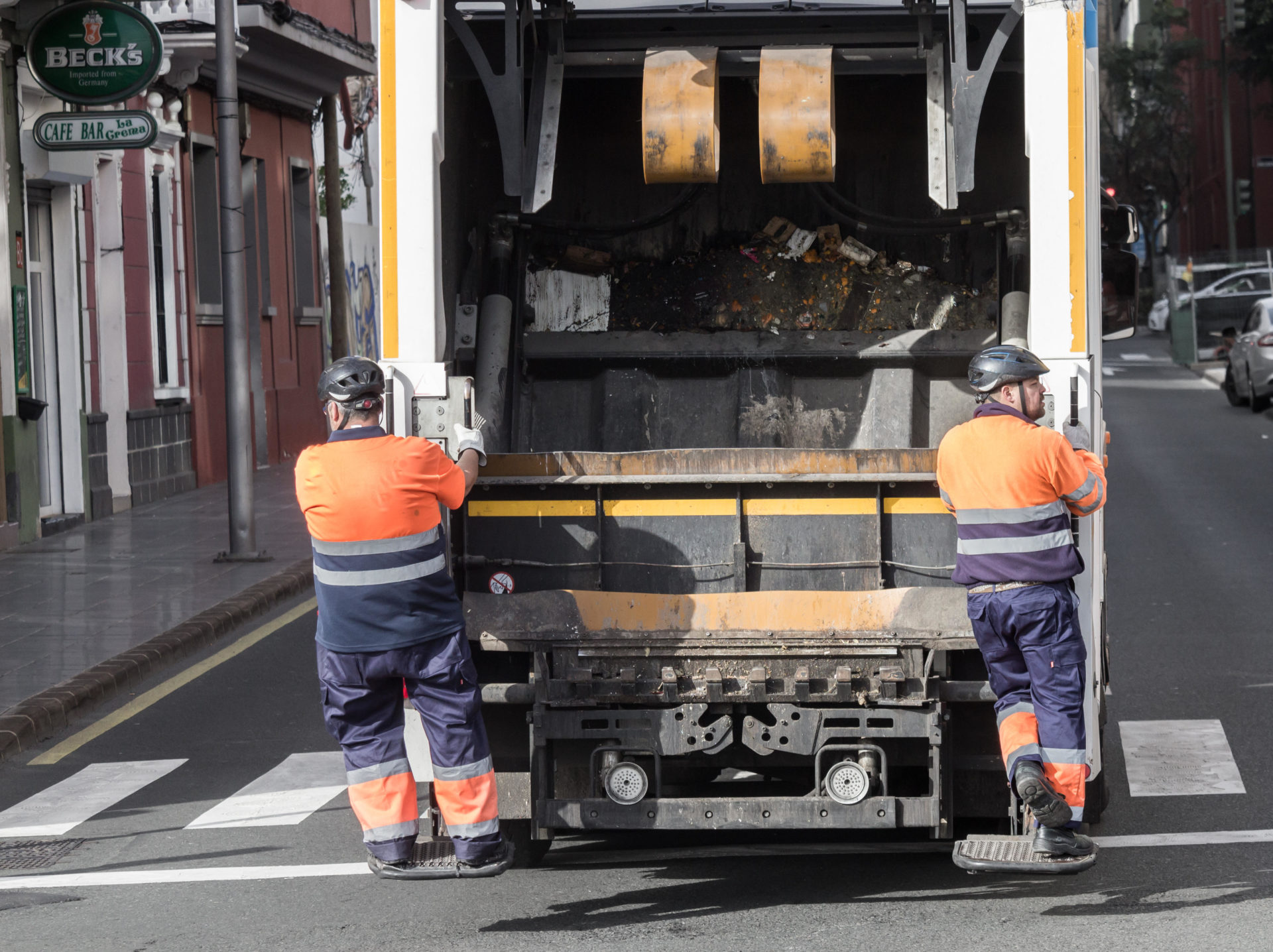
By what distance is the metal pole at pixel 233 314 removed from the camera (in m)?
13.1

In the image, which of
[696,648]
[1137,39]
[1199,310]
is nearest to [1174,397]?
[1199,310]

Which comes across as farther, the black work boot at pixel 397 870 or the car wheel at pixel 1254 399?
the car wheel at pixel 1254 399

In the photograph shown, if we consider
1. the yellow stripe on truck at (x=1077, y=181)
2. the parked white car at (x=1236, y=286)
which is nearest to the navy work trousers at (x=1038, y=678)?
the yellow stripe on truck at (x=1077, y=181)

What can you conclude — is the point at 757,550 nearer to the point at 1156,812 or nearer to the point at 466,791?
the point at 466,791

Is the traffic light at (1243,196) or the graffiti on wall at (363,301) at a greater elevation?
the traffic light at (1243,196)

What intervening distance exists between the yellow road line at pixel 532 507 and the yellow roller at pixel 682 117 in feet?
4.18

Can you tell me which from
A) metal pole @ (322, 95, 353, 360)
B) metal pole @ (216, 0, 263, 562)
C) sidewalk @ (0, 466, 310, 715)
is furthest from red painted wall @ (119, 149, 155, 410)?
metal pole @ (216, 0, 263, 562)

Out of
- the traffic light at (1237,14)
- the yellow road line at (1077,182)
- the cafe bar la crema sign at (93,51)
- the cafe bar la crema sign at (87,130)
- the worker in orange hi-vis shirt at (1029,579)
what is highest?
the traffic light at (1237,14)

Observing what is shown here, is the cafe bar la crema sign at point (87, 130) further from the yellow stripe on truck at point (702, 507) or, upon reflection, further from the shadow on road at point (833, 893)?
the shadow on road at point (833, 893)

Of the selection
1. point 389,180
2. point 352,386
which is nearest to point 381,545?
point 352,386

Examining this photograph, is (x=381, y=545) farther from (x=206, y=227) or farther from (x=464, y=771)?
(x=206, y=227)

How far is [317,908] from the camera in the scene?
18.5ft

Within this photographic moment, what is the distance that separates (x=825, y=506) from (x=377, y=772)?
5.20 feet

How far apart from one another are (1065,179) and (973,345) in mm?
1635
